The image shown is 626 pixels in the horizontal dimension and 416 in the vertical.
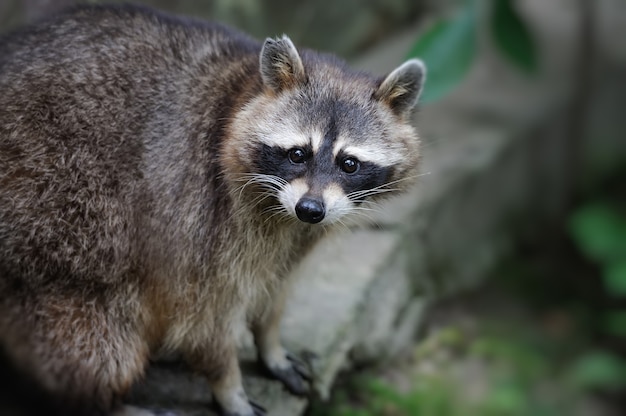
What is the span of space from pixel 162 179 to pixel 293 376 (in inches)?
44.0

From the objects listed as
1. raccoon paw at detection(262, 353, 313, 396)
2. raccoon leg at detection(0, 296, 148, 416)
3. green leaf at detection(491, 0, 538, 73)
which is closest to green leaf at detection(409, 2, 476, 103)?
green leaf at detection(491, 0, 538, 73)

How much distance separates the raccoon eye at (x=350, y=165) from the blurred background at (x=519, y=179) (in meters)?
1.48

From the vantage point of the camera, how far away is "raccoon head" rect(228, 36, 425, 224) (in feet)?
10.0

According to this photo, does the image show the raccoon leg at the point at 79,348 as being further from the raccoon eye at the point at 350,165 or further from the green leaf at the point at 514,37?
the green leaf at the point at 514,37

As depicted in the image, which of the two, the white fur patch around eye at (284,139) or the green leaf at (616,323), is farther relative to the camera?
the green leaf at (616,323)

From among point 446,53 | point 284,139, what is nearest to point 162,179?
point 284,139

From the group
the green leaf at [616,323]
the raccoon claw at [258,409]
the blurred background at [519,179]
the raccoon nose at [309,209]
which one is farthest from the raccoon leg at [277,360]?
the green leaf at [616,323]

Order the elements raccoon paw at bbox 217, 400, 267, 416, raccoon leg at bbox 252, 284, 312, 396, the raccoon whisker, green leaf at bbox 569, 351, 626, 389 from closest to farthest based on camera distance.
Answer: the raccoon whisker → raccoon paw at bbox 217, 400, 267, 416 → raccoon leg at bbox 252, 284, 312, 396 → green leaf at bbox 569, 351, 626, 389

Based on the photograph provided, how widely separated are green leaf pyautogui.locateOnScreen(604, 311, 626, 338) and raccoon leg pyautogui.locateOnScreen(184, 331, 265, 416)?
3353 millimetres

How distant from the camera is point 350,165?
313 cm

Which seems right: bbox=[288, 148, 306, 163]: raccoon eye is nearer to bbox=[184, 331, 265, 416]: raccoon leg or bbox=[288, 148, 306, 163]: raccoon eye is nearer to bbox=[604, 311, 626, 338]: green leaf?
bbox=[184, 331, 265, 416]: raccoon leg

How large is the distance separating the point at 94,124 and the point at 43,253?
518 millimetres

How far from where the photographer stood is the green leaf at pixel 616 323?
588cm

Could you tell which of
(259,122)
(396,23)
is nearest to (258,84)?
(259,122)
